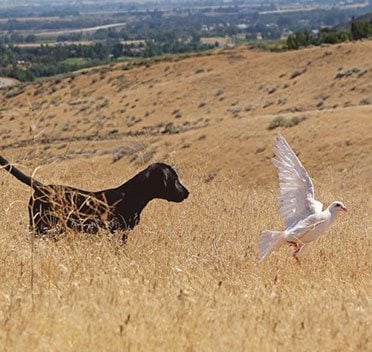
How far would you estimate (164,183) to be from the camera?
7555mm

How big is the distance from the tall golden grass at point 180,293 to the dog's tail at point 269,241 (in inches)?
4.5

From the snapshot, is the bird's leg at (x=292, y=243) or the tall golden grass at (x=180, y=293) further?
the bird's leg at (x=292, y=243)

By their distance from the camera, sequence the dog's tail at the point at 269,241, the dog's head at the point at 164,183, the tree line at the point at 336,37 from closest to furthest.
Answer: the dog's tail at the point at 269,241, the dog's head at the point at 164,183, the tree line at the point at 336,37

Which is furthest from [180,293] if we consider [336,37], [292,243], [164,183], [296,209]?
[336,37]

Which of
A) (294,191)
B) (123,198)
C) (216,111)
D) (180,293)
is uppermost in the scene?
(180,293)

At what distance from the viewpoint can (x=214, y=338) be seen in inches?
150

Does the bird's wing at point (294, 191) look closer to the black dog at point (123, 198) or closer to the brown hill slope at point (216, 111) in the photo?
the black dog at point (123, 198)

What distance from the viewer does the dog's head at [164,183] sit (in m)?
7.55

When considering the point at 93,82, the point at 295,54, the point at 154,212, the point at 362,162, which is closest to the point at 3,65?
the point at 93,82

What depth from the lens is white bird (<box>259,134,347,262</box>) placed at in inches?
243

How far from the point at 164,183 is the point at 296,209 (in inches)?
54.0

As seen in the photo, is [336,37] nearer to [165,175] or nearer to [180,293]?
[165,175]

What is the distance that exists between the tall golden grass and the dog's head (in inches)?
11.9

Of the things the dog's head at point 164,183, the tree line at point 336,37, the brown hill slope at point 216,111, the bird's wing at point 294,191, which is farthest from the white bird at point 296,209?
the tree line at point 336,37
